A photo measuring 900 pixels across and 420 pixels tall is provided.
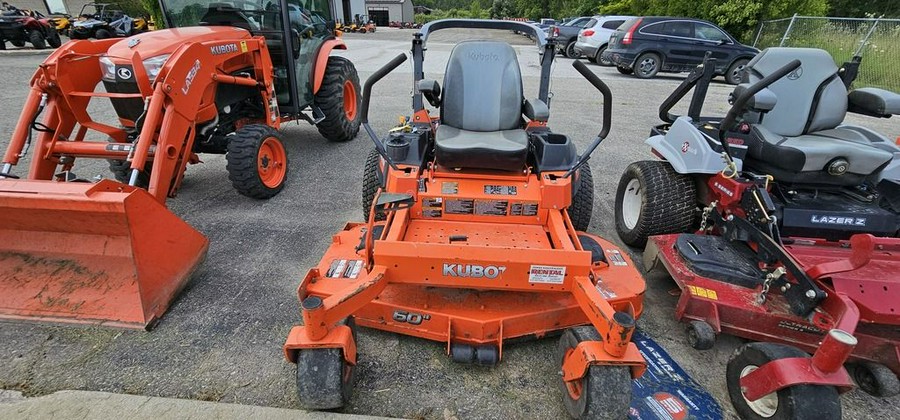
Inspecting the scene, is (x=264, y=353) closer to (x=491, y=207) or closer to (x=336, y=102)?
(x=491, y=207)

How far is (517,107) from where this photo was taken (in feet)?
10.6

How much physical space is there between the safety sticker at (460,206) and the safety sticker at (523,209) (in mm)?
246

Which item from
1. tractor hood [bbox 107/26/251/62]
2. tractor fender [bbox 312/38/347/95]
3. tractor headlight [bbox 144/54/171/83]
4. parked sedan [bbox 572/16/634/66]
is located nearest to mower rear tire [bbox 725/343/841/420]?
tractor headlight [bbox 144/54/171/83]

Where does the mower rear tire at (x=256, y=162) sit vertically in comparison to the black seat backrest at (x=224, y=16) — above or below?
below

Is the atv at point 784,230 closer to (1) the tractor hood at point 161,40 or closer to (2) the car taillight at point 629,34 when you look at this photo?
(1) the tractor hood at point 161,40

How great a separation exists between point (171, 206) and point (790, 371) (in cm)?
464

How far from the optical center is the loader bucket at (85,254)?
2.32 meters

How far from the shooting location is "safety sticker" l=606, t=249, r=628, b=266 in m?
2.63

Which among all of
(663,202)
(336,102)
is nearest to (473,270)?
(663,202)

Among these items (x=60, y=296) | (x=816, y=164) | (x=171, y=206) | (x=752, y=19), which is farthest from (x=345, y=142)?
(x=752, y=19)

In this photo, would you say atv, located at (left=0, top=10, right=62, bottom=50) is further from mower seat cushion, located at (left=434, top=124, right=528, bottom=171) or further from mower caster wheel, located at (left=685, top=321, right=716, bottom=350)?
mower caster wheel, located at (left=685, top=321, right=716, bottom=350)

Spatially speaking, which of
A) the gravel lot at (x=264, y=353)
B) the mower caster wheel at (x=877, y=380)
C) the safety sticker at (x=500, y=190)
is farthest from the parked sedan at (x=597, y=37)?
the mower caster wheel at (x=877, y=380)

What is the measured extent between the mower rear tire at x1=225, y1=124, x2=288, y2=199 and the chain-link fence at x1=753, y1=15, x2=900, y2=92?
1194 cm

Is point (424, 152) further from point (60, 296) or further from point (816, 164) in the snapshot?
point (816, 164)
